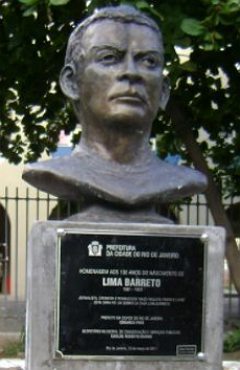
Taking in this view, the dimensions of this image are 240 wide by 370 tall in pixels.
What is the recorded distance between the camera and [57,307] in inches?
164

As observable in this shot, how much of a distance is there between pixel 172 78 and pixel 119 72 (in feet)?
10.6

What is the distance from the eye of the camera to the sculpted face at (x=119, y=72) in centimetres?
438

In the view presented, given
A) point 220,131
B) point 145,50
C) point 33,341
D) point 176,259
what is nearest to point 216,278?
point 176,259

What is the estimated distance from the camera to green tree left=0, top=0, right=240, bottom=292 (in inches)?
283

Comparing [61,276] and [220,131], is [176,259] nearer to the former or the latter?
[61,276]

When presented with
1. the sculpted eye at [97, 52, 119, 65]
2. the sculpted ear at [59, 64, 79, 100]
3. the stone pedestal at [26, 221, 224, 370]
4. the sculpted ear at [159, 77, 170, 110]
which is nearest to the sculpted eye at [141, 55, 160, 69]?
the sculpted eye at [97, 52, 119, 65]

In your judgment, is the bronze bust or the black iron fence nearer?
the bronze bust

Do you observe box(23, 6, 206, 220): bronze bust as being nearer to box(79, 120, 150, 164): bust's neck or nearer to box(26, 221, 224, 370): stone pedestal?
box(79, 120, 150, 164): bust's neck

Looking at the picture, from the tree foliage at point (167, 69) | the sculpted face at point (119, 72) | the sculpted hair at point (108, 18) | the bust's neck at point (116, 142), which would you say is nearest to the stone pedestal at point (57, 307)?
the bust's neck at point (116, 142)

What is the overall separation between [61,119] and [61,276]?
765 centimetres

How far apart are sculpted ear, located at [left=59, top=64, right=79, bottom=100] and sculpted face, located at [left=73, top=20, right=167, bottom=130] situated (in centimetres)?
9

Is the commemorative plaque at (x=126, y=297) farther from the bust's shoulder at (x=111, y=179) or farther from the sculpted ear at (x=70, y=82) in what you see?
the sculpted ear at (x=70, y=82)

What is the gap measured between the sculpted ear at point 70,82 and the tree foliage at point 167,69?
202cm

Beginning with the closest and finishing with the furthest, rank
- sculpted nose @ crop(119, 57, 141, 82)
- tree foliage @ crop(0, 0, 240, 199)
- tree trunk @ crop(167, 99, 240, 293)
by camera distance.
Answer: sculpted nose @ crop(119, 57, 141, 82)
tree foliage @ crop(0, 0, 240, 199)
tree trunk @ crop(167, 99, 240, 293)
